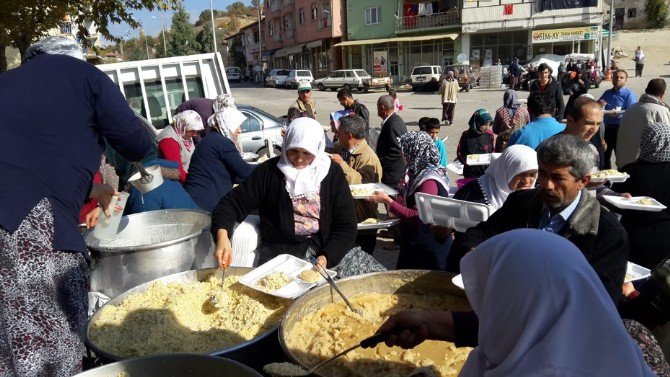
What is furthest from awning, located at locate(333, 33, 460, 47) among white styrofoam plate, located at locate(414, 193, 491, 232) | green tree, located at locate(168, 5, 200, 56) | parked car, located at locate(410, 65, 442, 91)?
white styrofoam plate, located at locate(414, 193, 491, 232)

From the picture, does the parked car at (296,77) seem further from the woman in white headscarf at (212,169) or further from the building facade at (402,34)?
the woman in white headscarf at (212,169)

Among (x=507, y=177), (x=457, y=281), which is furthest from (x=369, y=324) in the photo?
(x=507, y=177)

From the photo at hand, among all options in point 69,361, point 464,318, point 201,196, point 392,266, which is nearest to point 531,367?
point 464,318

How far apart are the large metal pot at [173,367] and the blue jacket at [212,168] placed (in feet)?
8.95

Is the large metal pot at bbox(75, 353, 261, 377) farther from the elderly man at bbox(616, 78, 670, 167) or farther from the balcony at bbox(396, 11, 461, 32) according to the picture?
the balcony at bbox(396, 11, 461, 32)

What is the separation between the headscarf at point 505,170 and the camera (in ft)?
10.6

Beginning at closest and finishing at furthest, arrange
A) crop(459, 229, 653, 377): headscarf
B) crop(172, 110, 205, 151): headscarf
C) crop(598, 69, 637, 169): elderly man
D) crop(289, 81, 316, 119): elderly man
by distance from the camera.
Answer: crop(459, 229, 653, 377): headscarf → crop(172, 110, 205, 151): headscarf → crop(598, 69, 637, 169): elderly man → crop(289, 81, 316, 119): elderly man

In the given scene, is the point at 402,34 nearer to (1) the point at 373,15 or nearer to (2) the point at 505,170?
(1) the point at 373,15

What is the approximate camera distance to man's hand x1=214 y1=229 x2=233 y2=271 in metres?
2.62

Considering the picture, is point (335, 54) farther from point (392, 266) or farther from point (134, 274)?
point (134, 274)

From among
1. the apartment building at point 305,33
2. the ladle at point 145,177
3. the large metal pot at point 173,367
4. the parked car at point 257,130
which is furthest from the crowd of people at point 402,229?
the apartment building at point 305,33

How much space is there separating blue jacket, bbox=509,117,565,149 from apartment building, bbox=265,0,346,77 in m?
39.3

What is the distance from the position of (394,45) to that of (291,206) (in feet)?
129

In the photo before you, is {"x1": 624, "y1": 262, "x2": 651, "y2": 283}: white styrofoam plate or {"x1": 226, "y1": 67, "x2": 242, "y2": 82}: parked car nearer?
{"x1": 624, "y1": 262, "x2": 651, "y2": 283}: white styrofoam plate
